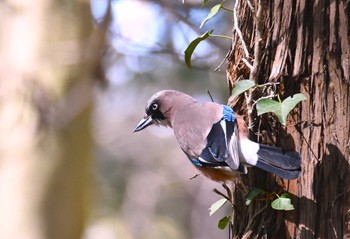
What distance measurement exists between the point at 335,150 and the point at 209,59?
121 inches

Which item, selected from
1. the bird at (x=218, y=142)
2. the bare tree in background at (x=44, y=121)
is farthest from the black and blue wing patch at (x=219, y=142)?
the bare tree in background at (x=44, y=121)

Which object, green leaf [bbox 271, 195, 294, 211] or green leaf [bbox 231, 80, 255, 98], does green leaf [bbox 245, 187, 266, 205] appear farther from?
green leaf [bbox 231, 80, 255, 98]

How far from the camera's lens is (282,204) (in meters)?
1.93

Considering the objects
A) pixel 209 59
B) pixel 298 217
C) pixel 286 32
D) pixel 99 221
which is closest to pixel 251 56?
pixel 286 32

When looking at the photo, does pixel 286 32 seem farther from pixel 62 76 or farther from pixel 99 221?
pixel 99 221

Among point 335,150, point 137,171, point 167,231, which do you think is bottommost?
point 167,231

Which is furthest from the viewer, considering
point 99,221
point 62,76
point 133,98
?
point 133,98

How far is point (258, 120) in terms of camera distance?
208cm

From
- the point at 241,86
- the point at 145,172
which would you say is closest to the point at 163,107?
the point at 241,86

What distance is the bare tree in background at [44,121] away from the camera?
2.62m

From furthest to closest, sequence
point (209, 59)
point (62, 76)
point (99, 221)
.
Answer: point (99, 221) < point (209, 59) < point (62, 76)

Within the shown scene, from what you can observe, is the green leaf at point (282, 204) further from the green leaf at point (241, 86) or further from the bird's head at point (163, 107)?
the bird's head at point (163, 107)

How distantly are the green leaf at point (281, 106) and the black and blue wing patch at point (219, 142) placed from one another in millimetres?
150

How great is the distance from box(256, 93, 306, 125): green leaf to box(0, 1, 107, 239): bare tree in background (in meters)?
0.90
